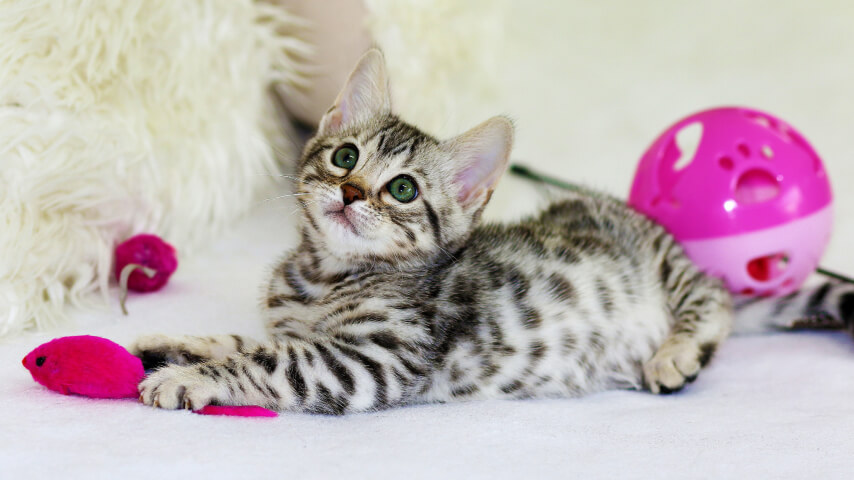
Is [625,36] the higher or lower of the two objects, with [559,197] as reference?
higher

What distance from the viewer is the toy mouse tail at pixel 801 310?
1750 mm

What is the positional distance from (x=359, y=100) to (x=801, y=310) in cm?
103

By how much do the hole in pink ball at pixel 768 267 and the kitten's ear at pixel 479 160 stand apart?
68 cm

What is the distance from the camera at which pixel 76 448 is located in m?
1.02

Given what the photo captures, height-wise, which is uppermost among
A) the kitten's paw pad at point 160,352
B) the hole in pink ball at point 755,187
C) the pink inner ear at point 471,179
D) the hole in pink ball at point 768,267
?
the hole in pink ball at point 755,187

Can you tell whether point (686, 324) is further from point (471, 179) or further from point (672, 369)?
point (471, 179)

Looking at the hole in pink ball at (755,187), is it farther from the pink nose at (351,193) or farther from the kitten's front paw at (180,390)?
the kitten's front paw at (180,390)

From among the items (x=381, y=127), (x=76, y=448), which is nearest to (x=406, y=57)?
(x=381, y=127)

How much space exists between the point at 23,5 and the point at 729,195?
1.41 meters

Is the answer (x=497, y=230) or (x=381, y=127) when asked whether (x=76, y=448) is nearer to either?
(x=381, y=127)

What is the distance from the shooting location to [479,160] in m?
1.44

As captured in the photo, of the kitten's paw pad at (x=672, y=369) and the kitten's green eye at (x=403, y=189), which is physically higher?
the kitten's green eye at (x=403, y=189)

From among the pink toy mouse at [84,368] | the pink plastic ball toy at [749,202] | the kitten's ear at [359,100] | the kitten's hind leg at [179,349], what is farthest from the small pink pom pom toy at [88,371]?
the pink plastic ball toy at [749,202]

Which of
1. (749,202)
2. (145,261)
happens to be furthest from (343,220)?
(749,202)
